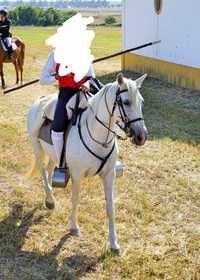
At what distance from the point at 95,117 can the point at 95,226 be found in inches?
59.2

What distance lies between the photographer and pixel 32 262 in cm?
488

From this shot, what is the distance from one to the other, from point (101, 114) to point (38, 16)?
49022mm

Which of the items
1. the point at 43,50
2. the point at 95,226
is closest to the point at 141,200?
the point at 95,226

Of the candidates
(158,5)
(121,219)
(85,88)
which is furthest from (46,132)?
(158,5)

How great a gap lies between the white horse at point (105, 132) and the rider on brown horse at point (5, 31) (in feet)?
30.9

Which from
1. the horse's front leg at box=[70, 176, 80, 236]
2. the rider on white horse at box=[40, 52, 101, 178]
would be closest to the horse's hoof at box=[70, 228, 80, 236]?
the horse's front leg at box=[70, 176, 80, 236]

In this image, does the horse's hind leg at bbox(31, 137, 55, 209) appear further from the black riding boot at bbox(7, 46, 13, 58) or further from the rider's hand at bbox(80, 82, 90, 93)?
the black riding boot at bbox(7, 46, 13, 58)

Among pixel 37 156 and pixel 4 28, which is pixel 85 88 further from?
pixel 4 28

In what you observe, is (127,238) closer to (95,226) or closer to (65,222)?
(95,226)

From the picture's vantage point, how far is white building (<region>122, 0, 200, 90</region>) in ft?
41.8

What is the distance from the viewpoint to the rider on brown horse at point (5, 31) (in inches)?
531

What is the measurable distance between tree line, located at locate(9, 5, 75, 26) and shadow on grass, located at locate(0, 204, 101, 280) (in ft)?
147

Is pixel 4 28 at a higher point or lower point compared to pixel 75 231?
→ higher

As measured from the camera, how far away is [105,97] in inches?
176
